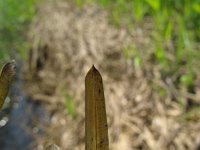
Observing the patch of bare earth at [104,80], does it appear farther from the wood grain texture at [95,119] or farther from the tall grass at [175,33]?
the wood grain texture at [95,119]

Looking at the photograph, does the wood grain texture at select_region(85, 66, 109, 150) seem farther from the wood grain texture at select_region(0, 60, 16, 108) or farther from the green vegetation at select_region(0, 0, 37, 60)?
the green vegetation at select_region(0, 0, 37, 60)

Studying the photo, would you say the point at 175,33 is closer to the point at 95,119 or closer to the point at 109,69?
the point at 109,69

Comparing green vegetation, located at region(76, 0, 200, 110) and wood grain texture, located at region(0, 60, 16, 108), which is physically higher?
green vegetation, located at region(76, 0, 200, 110)

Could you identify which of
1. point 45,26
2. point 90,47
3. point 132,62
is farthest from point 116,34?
point 45,26

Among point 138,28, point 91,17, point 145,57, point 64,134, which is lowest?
point 64,134

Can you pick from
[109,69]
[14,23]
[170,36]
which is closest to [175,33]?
[170,36]

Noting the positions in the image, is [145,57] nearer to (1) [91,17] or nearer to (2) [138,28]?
(2) [138,28]

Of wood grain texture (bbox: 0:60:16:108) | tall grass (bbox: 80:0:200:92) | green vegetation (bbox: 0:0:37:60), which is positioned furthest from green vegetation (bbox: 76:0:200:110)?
wood grain texture (bbox: 0:60:16:108)
